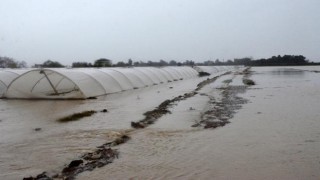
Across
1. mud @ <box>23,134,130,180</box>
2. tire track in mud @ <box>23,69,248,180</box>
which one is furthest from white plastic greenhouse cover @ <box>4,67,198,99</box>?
mud @ <box>23,134,130,180</box>

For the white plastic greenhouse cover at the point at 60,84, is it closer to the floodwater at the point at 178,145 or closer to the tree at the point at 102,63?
the floodwater at the point at 178,145

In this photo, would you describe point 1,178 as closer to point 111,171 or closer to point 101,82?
Answer: point 111,171

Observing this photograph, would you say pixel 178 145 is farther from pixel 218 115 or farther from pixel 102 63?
pixel 102 63

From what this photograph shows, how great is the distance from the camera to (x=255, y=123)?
875 cm

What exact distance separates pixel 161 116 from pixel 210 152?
423cm

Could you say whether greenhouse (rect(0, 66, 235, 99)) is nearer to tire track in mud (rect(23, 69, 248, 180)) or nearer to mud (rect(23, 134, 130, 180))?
tire track in mud (rect(23, 69, 248, 180))

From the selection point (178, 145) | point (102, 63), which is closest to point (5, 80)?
point (178, 145)

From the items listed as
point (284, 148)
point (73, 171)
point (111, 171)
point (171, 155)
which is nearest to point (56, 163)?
point (73, 171)

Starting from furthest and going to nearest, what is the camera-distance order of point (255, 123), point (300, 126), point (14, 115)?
point (14, 115) → point (255, 123) → point (300, 126)

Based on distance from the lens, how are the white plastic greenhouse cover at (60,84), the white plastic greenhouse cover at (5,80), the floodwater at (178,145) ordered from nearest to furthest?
the floodwater at (178,145) → the white plastic greenhouse cover at (60,84) → the white plastic greenhouse cover at (5,80)

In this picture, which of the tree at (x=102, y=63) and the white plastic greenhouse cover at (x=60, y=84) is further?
the tree at (x=102, y=63)

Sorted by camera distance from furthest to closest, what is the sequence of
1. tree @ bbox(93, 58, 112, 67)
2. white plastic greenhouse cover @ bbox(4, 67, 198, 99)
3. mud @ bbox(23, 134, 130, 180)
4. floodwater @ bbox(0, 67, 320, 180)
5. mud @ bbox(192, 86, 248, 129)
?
tree @ bbox(93, 58, 112, 67)
white plastic greenhouse cover @ bbox(4, 67, 198, 99)
mud @ bbox(192, 86, 248, 129)
floodwater @ bbox(0, 67, 320, 180)
mud @ bbox(23, 134, 130, 180)

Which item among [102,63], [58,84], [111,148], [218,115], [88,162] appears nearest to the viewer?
[88,162]

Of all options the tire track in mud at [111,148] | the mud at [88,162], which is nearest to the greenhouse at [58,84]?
the tire track in mud at [111,148]
